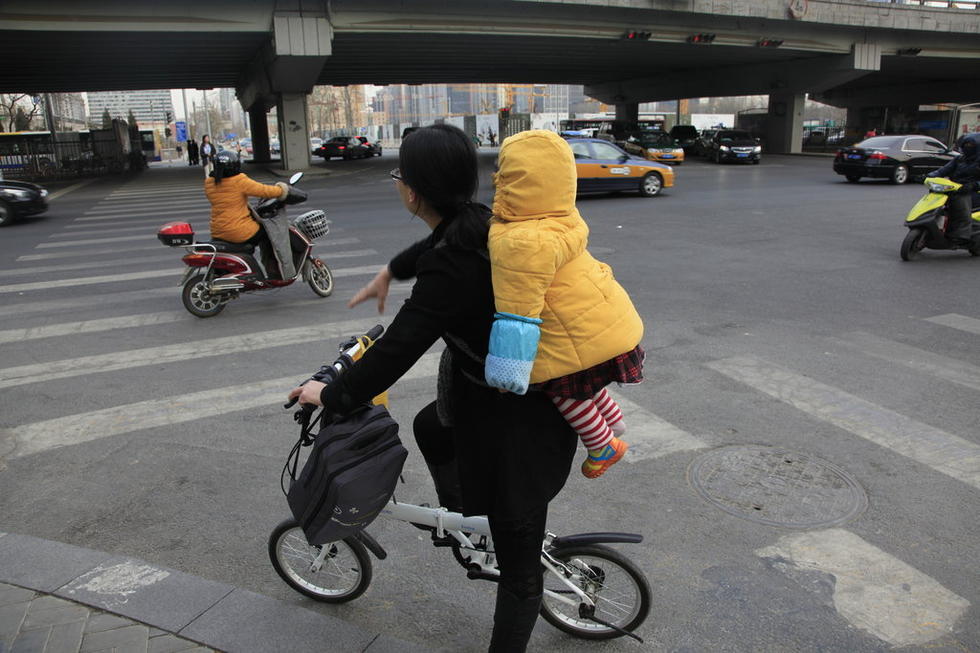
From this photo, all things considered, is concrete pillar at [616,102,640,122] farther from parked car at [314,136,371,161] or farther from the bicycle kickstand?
the bicycle kickstand

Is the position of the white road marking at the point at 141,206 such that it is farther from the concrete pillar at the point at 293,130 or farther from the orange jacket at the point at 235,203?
the concrete pillar at the point at 293,130

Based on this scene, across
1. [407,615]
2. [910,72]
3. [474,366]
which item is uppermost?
[910,72]

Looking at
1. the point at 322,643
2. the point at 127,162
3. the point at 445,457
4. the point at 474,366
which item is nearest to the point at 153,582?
the point at 322,643

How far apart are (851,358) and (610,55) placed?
111 feet

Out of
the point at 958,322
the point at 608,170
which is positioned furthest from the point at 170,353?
the point at 608,170

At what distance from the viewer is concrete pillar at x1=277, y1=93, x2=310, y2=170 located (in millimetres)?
32594

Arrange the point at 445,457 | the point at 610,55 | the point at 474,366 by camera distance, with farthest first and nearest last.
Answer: the point at 610,55 < the point at 445,457 < the point at 474,366

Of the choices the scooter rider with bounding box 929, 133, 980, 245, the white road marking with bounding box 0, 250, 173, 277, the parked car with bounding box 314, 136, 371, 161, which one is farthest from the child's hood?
the parked car with bounding box 314, 136, 371, 161

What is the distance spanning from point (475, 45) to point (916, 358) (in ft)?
96.5

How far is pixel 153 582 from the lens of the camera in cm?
307

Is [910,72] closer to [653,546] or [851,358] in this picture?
[851,358]

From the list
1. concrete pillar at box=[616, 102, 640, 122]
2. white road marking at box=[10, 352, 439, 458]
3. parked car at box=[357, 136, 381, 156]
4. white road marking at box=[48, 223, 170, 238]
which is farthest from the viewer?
concrete pillar at box=[616, 102, 640, 122]

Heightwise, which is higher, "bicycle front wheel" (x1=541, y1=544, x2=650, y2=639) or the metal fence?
the metal fence

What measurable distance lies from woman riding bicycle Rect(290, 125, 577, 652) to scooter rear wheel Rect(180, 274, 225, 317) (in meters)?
5.74
